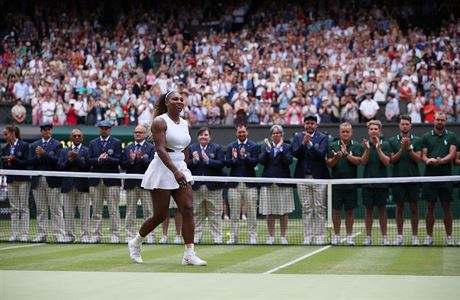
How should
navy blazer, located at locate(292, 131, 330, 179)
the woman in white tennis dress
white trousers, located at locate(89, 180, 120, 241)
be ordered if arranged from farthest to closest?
white trousers, located at locate(89, 180, 120, 241) < navy blazer, located at locate(292, 131, 330, 179) < the woman in white tennis dress

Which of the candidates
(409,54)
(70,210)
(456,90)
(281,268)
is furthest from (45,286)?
(409,54)

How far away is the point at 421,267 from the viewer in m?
11.6

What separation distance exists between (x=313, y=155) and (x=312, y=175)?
0.45 metres

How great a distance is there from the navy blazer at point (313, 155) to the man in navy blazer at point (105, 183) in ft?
10.5

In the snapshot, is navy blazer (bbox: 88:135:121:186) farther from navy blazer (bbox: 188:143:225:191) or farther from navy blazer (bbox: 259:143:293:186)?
navy blazer (bbox: 259:143:293:186)

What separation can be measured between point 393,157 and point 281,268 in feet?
16.8

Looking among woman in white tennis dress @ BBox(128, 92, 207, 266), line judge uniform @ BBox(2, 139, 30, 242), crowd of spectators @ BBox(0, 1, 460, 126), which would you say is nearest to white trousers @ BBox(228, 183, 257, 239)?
line judge uniform @ BBox(2, 139, 30, 242)

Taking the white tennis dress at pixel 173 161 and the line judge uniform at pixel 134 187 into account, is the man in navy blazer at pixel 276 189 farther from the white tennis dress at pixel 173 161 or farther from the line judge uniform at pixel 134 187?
the white tennis dress at pixel 173 161

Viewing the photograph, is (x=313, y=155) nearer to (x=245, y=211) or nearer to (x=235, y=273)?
(x=245, y=211)

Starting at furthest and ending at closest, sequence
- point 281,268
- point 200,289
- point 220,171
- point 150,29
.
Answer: point 150,29, point 220,171, point 281,268, point 200,289

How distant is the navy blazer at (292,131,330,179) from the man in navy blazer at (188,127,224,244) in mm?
1379

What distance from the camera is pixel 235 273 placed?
1070 cm

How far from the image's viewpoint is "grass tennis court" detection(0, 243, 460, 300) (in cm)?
881

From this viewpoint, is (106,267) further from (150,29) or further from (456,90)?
(150,29)
